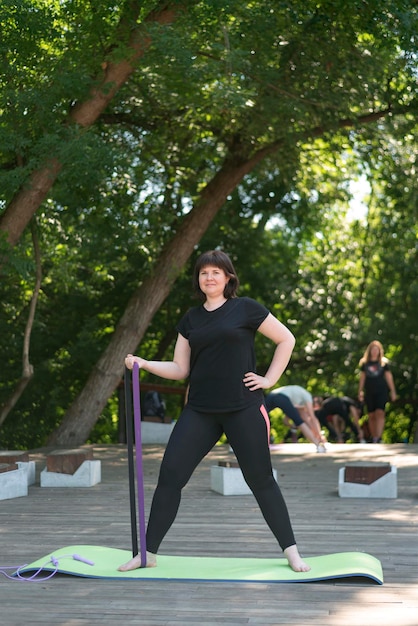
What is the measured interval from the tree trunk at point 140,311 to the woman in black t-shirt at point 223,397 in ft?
28.3

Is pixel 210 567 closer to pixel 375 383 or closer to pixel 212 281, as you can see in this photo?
pixel 212 281

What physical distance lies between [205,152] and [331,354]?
19.1 feet

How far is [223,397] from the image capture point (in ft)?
16.2

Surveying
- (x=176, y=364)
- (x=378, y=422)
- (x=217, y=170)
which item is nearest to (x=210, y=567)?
(x=176, y=364)

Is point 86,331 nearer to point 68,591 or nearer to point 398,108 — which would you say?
point 398,108

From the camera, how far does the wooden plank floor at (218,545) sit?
170 inches

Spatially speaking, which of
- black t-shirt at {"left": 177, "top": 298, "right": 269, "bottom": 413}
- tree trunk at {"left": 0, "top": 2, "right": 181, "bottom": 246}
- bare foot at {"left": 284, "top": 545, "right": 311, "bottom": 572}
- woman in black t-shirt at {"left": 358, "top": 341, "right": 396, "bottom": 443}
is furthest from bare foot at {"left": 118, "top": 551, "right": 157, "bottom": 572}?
woman in black t-shirt at {"left": 358, "top": 341, "right": 396, "bottom": 443}

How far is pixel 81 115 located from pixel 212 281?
621 centimetres

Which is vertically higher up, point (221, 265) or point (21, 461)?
point (221, 265)

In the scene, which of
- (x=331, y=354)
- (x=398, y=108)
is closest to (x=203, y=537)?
(x=398, y=108)

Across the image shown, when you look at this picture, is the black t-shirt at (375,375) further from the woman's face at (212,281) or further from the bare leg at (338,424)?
the woman's face at (212,281)

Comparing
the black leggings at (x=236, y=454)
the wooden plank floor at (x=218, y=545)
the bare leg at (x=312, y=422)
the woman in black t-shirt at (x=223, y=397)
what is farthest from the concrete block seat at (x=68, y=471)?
the black leggings at (x=236, y=454)

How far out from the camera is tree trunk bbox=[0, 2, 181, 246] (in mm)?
10406

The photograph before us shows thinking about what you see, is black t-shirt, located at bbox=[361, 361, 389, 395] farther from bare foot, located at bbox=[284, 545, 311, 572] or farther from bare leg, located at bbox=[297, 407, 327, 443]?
bare foot, located at bbox=[284, 545, 311, 572]
